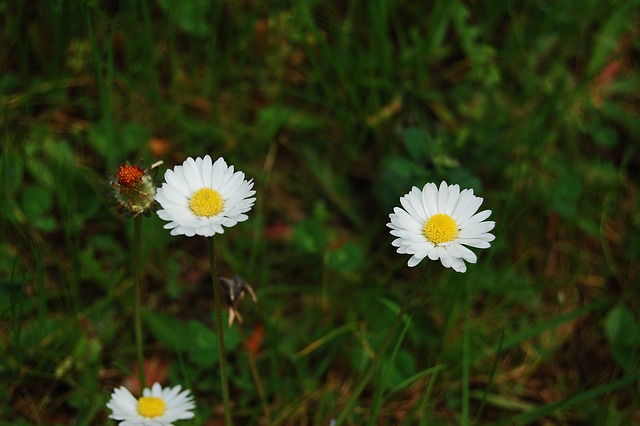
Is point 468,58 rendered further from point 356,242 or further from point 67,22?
point 67,22

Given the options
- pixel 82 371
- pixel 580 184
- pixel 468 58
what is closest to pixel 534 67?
pixel 468 58

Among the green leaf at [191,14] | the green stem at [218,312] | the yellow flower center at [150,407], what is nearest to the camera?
the green stem at [218,312]

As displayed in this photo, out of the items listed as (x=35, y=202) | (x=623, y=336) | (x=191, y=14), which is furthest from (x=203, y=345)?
(x=623, y=336)

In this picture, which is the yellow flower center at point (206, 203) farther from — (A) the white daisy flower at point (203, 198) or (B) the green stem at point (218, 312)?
(B) the green stem at point (218, 312)

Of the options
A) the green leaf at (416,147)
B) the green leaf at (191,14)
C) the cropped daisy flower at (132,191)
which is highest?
the green leaf at (191,14)

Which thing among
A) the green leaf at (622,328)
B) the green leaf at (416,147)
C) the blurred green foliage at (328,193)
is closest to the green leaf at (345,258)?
the blurred green foliage at (328,193)

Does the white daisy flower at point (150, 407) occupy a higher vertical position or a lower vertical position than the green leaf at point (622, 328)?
lower

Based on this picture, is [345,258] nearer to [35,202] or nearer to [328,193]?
[328,193]
